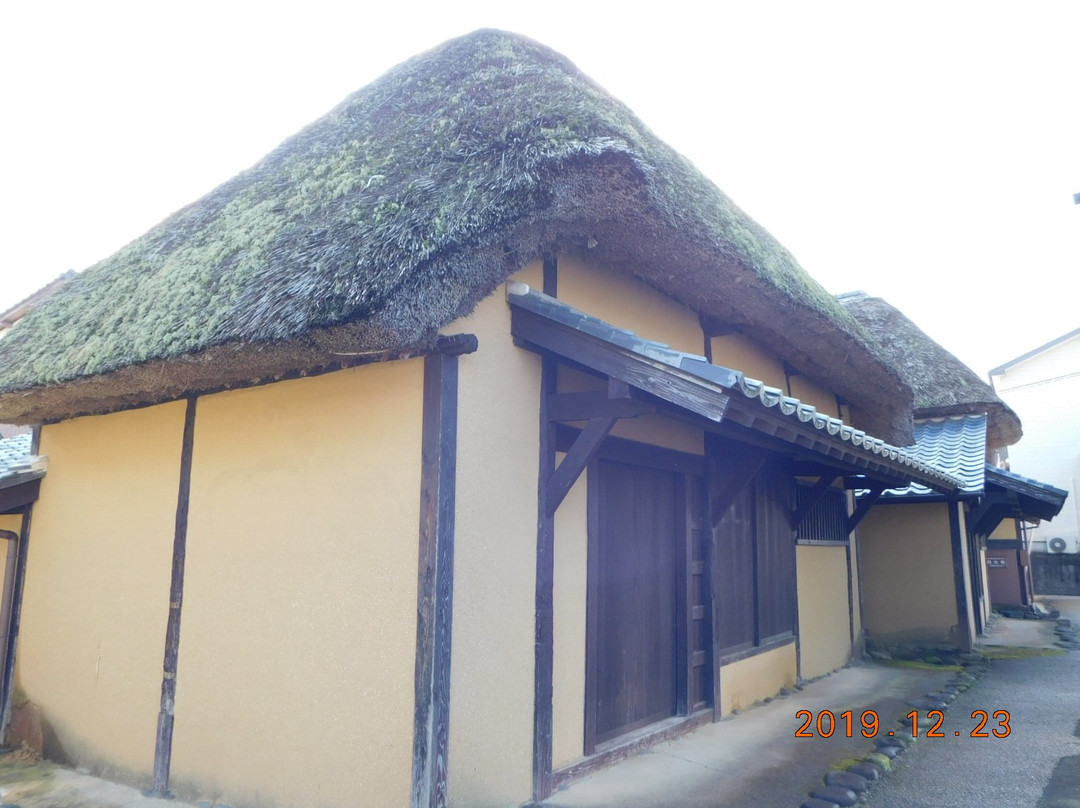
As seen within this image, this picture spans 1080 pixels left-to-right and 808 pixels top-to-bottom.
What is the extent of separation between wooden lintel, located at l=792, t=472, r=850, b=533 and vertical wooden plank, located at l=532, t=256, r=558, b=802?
156 inches

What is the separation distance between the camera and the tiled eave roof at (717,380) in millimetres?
3127

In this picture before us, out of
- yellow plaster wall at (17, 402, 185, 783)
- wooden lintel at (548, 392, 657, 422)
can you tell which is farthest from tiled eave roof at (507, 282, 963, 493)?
yellow plaster wall at (17, 402, 185, 783)

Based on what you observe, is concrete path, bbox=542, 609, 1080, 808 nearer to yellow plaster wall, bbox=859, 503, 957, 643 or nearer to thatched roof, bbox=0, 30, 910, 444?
yellow plaster wall, bbox=859, 503, 957, 643

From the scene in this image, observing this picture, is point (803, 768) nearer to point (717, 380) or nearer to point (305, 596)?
point (717, 380)

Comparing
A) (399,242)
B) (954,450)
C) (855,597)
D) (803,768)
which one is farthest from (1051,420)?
(399,242)

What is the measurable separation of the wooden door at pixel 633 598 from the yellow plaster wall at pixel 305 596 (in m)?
1.32

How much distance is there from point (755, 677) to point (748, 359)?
2666 mm

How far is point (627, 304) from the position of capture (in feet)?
15.6

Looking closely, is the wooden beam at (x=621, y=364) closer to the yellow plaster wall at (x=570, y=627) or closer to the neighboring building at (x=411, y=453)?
the neighboring building at (x=411, y=453)

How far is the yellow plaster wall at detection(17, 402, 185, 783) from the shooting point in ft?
14.2

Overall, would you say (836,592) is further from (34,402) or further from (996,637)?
(34,402)

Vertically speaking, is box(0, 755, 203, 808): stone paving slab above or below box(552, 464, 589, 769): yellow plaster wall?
below

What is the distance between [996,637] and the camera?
10750mm

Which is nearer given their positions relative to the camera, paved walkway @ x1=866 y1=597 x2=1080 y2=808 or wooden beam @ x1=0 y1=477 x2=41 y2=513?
paved walkway @ x1=866 y1=597 x2=1080 y2=808
